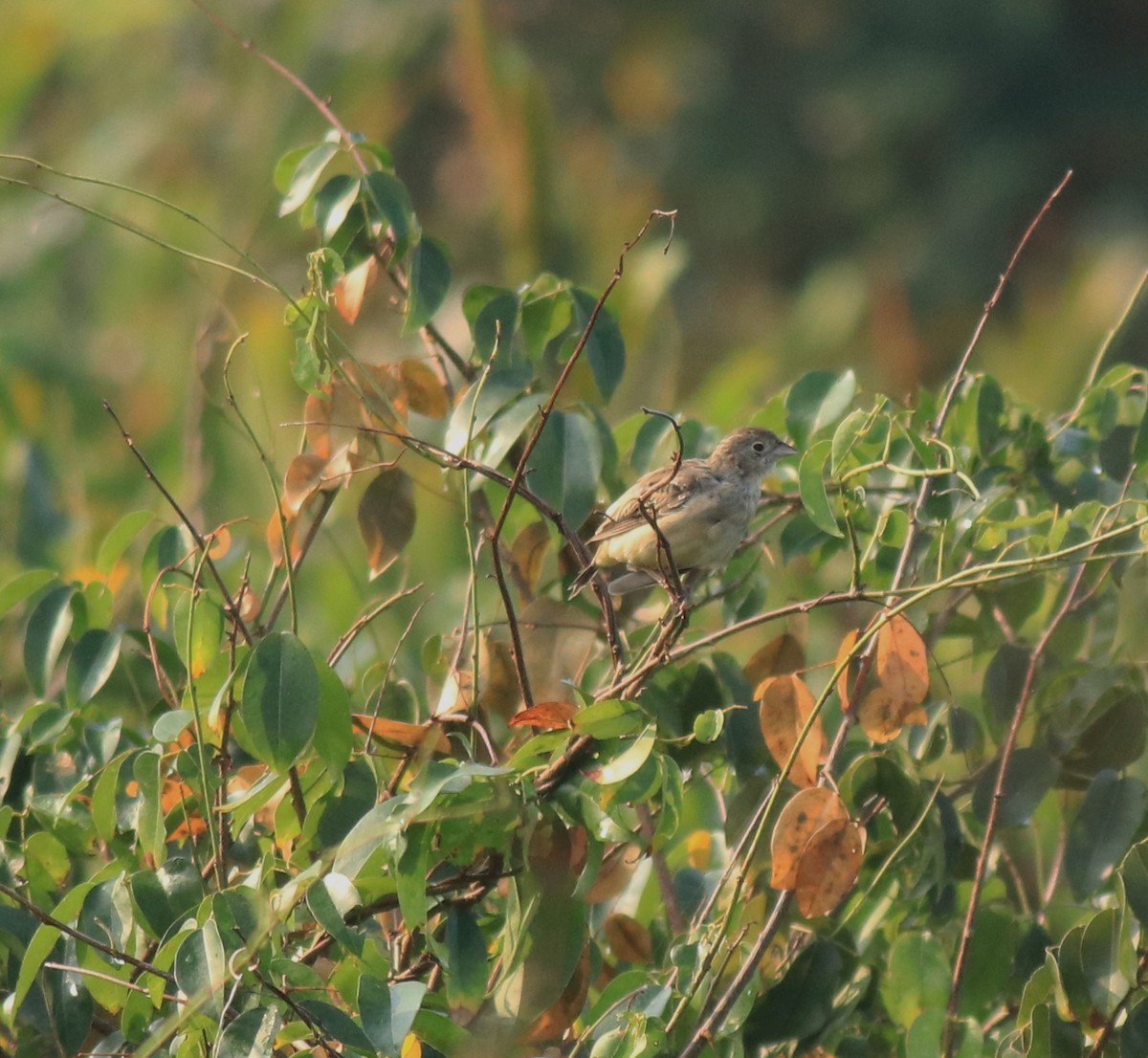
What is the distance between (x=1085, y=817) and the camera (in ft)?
7.55

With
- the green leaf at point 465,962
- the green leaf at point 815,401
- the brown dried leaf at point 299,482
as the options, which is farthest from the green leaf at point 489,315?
the green leaf at point 465,962

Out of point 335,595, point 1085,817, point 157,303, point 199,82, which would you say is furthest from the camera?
point 199,82

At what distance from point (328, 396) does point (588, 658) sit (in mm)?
627

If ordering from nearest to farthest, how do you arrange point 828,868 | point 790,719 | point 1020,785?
1. point 828,868
2. point 790,719
3. point 1020,785

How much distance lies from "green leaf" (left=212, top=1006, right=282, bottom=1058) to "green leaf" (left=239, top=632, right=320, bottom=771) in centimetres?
32

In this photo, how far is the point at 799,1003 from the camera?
2.18m

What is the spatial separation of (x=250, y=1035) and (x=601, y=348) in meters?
1.32

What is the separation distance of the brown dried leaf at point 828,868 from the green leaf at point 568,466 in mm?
700

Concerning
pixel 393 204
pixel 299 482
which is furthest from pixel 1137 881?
pixel 393 204

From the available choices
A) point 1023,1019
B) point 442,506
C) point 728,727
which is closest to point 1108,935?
point 1023,1019

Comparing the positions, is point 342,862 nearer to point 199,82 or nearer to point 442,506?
point 442,506

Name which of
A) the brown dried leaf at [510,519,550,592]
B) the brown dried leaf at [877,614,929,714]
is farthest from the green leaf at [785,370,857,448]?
the brown dried leaf at [877,614,929,714]

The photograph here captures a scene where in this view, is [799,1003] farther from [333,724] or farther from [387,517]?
[387,517]

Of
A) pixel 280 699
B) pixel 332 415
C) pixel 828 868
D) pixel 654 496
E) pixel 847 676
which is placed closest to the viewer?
pixel 280 699
